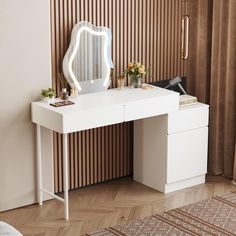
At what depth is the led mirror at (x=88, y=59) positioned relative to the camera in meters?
5.23

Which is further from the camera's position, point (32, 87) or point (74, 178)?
point (74, 178)

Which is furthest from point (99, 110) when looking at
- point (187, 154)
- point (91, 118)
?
point (187, 154)

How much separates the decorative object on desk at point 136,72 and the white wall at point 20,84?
0.74 metres

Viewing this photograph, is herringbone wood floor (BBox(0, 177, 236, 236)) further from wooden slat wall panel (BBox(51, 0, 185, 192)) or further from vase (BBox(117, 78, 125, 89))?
vase (BBox(117, 78, 125, 89))

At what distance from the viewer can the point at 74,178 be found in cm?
557

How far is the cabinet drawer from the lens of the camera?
5375mm

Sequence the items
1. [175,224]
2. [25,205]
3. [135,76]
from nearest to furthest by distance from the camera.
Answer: [175,224] < [25,205] < [135,76]

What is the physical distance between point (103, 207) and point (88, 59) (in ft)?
3.82

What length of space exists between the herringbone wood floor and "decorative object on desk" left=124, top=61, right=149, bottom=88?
863 mm

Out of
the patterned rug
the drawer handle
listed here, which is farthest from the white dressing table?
the drawer handle

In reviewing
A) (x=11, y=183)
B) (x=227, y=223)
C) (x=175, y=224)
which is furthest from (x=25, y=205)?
(x=227, y=223)

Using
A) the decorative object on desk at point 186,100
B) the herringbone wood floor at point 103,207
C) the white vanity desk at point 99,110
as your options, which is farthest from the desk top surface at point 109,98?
the herringbone wood floor at point 103,207

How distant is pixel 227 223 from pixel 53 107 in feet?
4.95

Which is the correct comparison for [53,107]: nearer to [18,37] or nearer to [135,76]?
[18,37]
